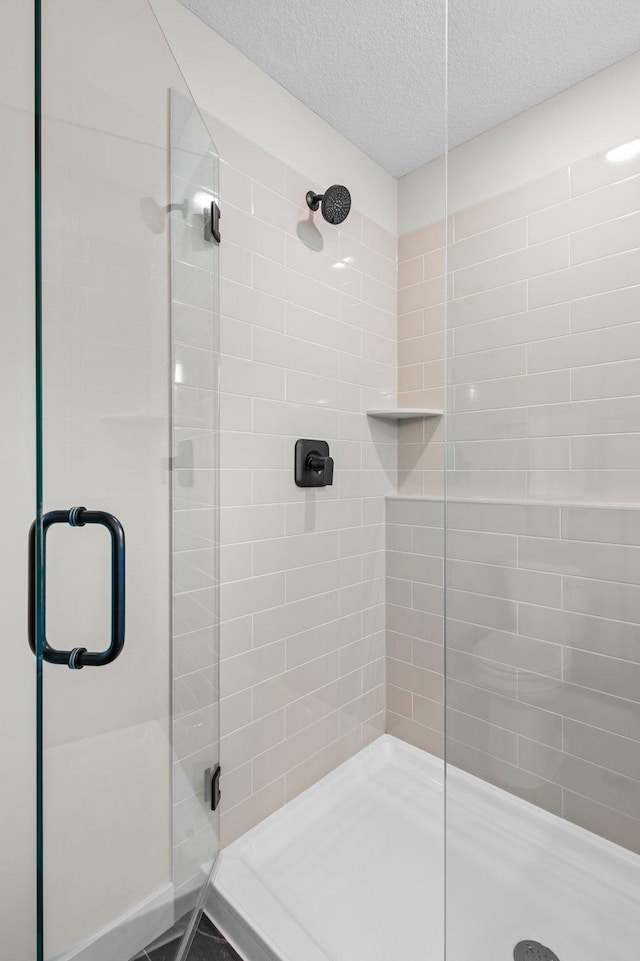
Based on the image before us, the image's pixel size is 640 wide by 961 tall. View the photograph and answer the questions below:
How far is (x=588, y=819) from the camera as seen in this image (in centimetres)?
76

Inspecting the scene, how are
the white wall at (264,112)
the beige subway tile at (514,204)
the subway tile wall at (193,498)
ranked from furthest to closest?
1. the white wall at (264,112)
2. the subway tile wall at (193,498)
3. the beige subway tile at (514,204)

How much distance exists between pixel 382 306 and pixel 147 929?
6.70 ft

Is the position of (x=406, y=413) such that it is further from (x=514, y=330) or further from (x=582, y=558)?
(x=582, y=558)

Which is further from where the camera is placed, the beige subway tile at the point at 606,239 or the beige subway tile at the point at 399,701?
the beige subway tile at the point at 399,701

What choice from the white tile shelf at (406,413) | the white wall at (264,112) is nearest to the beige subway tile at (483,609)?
the white tile shelf at (406,413)

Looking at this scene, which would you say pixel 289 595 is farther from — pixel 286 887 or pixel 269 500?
pixel 286 887

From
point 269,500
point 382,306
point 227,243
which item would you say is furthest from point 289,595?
point 382,306

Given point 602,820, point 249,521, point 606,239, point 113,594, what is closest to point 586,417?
point 606,239

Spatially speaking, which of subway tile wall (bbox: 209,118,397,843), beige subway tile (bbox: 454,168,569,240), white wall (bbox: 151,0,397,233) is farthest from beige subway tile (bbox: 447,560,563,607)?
white wall (bbox: 151,0,397,233)

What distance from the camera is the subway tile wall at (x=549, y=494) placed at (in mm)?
723

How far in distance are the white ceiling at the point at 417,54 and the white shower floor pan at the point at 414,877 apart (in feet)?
4.07

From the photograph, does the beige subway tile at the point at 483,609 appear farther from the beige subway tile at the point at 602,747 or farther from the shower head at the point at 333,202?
the shower head at the point at 333,202

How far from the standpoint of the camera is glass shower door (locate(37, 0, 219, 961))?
676 mm

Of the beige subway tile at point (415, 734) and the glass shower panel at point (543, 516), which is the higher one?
the glass shower panel at point (543, 516)
